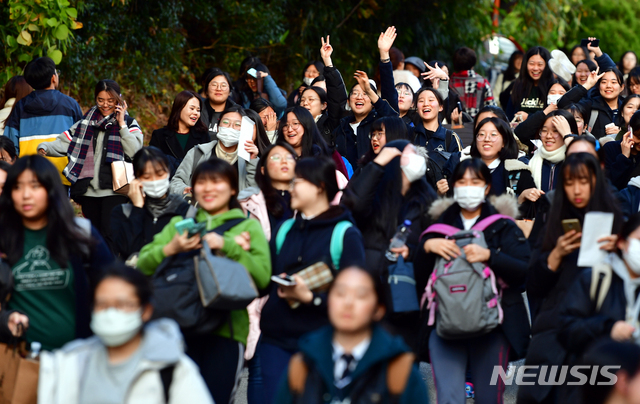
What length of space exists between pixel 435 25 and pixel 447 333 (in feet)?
45.2

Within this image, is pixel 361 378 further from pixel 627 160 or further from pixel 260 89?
pixel 260 89

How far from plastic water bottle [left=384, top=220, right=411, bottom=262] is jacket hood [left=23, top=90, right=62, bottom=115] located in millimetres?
4618

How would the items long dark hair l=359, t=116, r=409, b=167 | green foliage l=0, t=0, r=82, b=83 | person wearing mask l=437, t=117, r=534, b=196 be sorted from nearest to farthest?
long dark hair l=359, t=116, r=409, b=167 → person wearing mask l=437, t=117, r=534, b=196 → green foliage l=0, t=0, r=82, b=83

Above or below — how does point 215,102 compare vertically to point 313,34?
below

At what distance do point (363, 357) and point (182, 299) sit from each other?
1350mm

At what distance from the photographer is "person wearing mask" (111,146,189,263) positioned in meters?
5.66

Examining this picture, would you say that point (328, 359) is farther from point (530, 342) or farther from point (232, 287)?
point (530, 342)

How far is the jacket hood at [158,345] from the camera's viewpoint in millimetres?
3693

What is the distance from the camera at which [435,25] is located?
17875 mm

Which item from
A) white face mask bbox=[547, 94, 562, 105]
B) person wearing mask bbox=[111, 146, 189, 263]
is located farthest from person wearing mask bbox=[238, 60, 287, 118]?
person wearing mask bbox=[111, 146, 189, 263]

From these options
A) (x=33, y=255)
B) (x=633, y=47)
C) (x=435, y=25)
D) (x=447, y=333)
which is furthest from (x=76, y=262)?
(x=633, y=47)

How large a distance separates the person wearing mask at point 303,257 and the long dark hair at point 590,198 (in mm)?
1140

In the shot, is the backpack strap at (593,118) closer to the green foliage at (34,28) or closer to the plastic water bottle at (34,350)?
the green foliage at (34,28)

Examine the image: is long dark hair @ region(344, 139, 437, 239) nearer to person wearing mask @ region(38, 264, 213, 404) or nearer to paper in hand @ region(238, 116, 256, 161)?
paper in hand @ region(238, 116, 256, 161)
